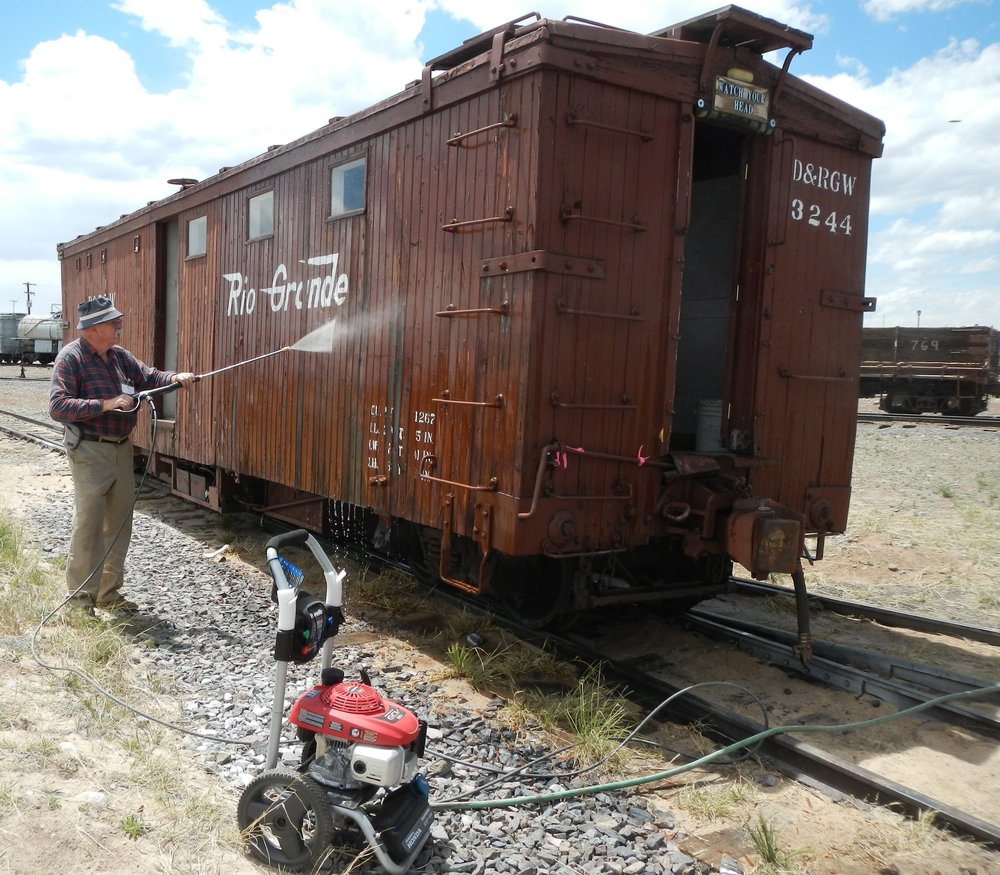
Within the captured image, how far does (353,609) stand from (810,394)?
3.75 m

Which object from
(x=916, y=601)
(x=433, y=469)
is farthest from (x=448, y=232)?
(x=916, y=601)

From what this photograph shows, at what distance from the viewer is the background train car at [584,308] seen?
185 inches

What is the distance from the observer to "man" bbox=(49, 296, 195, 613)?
19.0 feet

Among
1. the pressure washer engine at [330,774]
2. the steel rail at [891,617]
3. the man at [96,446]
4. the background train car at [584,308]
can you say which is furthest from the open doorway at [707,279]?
the man at [96,446]

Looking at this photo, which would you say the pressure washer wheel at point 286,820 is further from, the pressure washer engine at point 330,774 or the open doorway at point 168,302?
the open doorway at point 168,302

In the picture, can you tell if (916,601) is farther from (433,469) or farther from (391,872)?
(391,872)

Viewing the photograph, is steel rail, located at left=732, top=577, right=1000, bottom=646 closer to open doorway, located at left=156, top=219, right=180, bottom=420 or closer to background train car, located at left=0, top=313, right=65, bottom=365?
open doorway, located at left=156, top=219, right=180, bottom=420

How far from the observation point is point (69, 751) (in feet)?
12.3

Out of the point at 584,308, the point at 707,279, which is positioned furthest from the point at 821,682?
the point at 707,279

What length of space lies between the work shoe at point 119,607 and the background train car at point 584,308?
165 cm

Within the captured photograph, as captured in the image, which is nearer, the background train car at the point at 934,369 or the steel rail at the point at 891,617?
the steel rail at the point at 891,617

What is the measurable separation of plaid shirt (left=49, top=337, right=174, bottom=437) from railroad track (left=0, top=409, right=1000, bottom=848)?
9.01ft

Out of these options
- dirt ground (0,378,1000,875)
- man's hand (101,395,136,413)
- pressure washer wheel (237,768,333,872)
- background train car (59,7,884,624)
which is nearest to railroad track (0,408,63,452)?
man's hand (101,395,136,413)

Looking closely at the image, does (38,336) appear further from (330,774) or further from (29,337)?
(330,774)
